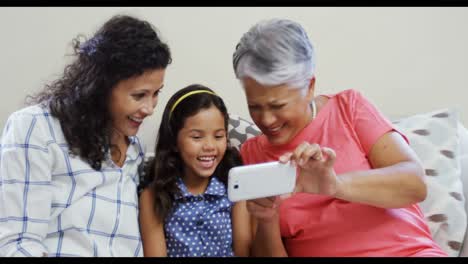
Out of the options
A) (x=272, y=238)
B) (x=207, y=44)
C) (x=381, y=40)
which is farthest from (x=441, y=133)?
(x=207, y=44)

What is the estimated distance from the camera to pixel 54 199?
3.52 feet

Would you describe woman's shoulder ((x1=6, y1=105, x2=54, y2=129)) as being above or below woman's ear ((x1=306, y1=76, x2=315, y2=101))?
above

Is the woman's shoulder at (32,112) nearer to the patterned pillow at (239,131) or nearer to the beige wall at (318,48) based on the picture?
the beige wall at (318,48)

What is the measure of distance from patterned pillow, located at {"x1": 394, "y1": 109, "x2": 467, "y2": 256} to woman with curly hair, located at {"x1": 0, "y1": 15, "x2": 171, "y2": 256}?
77cm

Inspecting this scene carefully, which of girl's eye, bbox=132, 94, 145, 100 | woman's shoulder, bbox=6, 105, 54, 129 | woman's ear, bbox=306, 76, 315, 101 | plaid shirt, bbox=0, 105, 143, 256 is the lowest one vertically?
plaid shirt, bbox=0, 105, 143, 256

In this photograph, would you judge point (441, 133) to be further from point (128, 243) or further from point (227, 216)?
point (128, 243)

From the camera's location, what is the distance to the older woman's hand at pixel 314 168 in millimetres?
1014

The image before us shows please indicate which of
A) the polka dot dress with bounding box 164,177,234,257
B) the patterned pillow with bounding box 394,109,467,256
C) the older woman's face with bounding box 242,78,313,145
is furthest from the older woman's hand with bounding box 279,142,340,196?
the patterned pillow with bounding box 394,109,467,256

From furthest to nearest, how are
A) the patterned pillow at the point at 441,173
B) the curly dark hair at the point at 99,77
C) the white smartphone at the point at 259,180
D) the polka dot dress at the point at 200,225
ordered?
the patterned pillow at the point at 441,173 < the polka dot dress at the point at 200,225 < the curly dark hair at the point at 99,77 < the white smartphone at the point at 259,180

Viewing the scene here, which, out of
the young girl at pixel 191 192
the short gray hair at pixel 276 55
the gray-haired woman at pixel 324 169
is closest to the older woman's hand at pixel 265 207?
the gray-haired woman at pixel 324 169

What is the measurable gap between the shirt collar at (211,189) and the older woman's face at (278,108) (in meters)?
0.17

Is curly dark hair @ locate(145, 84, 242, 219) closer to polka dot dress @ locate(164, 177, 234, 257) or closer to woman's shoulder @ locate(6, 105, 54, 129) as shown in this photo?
polka dot dress @ locate(164, 177, 234, 257)

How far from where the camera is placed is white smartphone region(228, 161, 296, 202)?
0.99 metres
